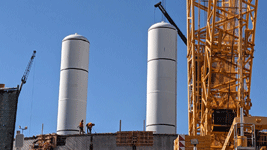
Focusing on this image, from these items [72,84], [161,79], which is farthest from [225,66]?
[72,84]

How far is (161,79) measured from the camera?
41688 millimetres

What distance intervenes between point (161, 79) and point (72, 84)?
8.68 meters

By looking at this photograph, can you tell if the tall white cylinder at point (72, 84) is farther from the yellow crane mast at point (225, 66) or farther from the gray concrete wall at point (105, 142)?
the yellow crane mast at point (225, 66)

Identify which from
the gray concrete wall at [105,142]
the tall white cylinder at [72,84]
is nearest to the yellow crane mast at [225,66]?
the gray concrete wall at [105,142]

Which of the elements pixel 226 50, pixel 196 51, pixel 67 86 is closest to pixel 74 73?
pixel 67 86

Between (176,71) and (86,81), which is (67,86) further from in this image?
(176,71)

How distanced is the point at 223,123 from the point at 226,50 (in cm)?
531

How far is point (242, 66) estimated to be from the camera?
108 feet

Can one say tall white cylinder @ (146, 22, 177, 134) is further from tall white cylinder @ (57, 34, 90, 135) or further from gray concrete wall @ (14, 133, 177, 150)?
tall white cylinder @ (57, 34, 90, 135)

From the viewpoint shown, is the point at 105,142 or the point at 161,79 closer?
the point at 105,142

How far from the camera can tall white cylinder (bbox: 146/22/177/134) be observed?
41.0 metres

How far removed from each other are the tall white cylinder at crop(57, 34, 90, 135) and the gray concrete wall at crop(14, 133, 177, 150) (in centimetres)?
393

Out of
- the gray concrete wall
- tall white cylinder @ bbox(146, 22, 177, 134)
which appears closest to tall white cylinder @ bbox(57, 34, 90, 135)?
the gray concrete wall

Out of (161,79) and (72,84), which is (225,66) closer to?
(161,79)
